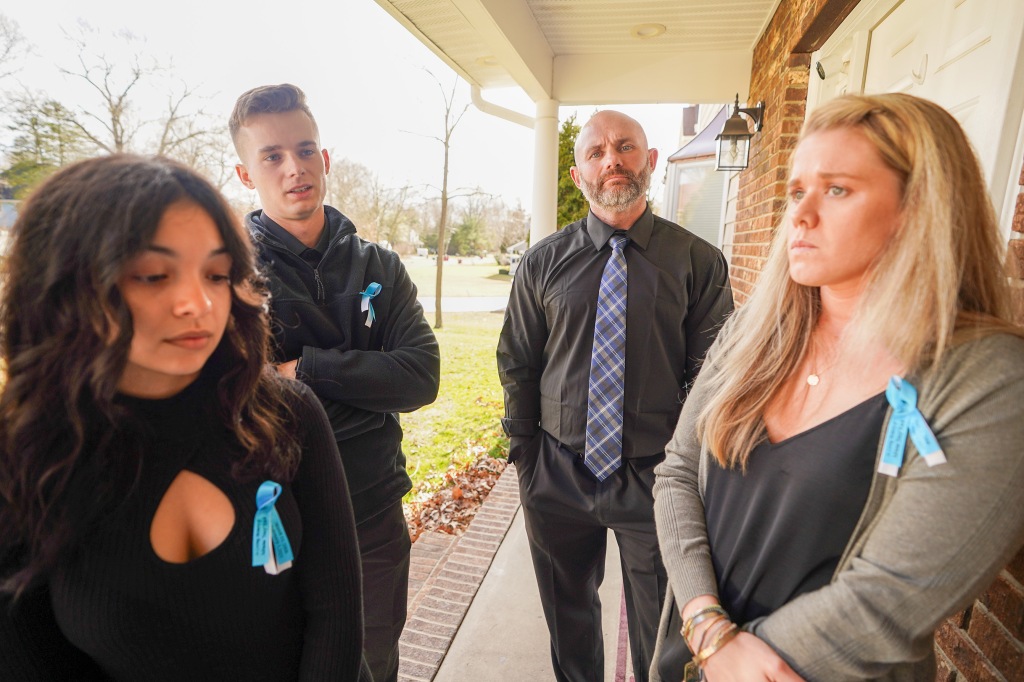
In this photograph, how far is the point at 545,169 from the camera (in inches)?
189

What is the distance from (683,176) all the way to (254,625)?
32.7 ft

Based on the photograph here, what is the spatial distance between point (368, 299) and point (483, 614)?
1787 mm

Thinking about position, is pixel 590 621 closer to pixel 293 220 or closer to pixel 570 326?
pixel 570 326

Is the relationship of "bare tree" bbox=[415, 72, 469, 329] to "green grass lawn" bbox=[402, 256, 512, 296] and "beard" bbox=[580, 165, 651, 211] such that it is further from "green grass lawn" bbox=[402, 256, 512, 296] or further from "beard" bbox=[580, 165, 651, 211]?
"beard" bbox=[580, 165, 651, 211]

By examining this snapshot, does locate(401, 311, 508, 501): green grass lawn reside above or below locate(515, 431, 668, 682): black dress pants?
below

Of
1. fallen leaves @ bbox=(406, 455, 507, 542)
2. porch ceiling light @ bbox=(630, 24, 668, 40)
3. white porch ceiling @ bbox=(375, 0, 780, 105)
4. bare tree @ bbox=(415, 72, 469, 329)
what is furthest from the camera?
bare tree @ bbox=(415, 72, 469, 329)

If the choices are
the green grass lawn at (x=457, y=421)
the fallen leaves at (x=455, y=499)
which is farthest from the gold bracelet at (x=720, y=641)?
the green grass lawn at (x=457, y=421)

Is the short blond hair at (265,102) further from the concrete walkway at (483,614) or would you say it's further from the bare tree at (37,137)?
the concrete walkway at (483,614)

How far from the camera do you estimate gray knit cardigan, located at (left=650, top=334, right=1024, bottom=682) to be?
2.58 feet

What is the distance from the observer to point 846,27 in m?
2.44

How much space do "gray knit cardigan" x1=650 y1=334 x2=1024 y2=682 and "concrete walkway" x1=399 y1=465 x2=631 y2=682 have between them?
164 cm

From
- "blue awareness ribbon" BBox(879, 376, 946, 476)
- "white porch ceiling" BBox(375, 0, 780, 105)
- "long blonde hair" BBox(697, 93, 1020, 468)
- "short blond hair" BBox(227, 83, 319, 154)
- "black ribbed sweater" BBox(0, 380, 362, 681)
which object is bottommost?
"black ribbed sweater" BBox(0, 380, 362, 681)

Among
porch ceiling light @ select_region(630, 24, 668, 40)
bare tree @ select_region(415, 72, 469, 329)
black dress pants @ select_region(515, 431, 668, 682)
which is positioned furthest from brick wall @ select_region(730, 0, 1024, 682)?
bare tree @ select_region(415, 72, 469, 329)

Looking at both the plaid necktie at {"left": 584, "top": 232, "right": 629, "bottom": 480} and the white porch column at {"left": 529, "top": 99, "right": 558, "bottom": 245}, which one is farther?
the white porch column at {"left": 529, "top": 99, "right": 558, "bottom": 245}
